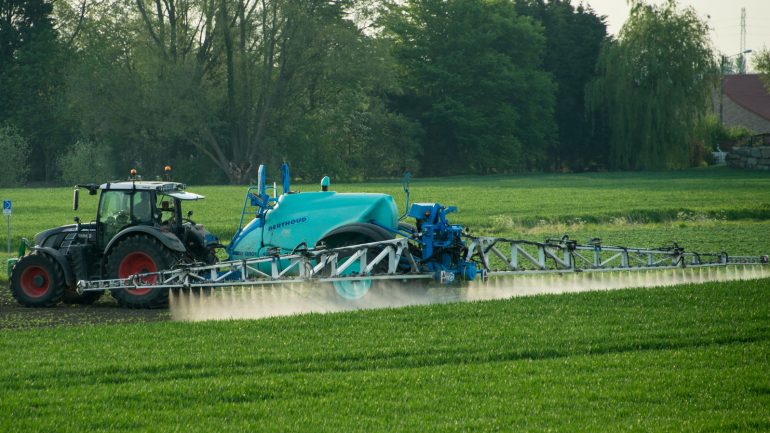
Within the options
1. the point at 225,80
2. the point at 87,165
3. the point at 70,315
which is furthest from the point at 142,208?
the point at 225,80

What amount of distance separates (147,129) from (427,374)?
63062mm

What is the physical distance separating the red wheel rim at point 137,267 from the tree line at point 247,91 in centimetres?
5263

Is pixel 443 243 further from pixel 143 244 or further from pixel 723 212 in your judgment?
pixel 723 212

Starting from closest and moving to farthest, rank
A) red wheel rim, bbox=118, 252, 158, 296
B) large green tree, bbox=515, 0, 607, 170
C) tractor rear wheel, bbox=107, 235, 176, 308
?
1. tractor rear wheel, bbox=107, 235, 176, 308
2. red wheel rim, bbox=118, 252, 158, 296
3. large green tree, bbox=515, 0, 607, 170

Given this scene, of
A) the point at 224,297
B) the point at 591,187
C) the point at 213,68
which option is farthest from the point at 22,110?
the point at 224,297

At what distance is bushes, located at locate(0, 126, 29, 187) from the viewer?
67.4 m

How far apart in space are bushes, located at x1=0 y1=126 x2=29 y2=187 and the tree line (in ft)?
0.31

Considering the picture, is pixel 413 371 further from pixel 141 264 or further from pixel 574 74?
pixel 574 74

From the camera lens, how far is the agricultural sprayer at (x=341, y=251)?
1639 cm

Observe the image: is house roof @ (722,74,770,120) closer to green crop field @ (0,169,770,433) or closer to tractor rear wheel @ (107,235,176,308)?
green crop field @ (0,169,770,433)

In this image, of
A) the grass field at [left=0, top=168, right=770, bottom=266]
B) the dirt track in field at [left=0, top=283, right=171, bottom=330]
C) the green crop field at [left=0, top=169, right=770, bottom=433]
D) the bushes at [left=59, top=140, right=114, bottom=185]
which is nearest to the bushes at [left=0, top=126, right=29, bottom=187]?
the bushes at [left=59, top=140, right=114, bottom=185]

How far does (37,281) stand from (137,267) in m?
1.78

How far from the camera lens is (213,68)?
7538 centimetres

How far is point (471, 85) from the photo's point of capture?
88.4 meters
